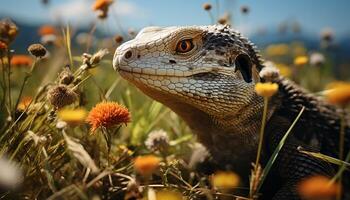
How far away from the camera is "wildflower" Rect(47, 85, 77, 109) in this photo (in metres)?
2.79

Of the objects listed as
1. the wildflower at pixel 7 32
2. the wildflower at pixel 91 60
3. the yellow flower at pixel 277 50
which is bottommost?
the wildflower at pixel 91 60

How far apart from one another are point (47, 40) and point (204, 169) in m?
1.93

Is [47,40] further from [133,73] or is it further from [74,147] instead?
[74,147]

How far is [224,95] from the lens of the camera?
3.19 metres

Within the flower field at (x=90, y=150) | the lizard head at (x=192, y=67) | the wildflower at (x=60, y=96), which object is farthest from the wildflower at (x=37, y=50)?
the lizard head at (x=192, y=67)

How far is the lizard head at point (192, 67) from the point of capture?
3.00 meters

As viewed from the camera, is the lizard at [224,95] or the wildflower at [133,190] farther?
the lizard at [224,95]

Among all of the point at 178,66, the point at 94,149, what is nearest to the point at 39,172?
the point at 94,149

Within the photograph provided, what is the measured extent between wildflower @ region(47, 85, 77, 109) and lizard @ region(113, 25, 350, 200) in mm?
356

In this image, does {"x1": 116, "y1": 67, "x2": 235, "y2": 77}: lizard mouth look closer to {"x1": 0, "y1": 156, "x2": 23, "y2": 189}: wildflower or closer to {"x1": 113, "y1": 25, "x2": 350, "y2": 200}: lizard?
{"x1": 113, "y1": 25, "x2": 350, "y2": 200}: lizard

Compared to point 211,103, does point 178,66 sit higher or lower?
higher

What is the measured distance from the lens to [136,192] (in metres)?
2.46

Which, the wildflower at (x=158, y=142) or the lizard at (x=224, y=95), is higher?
the lizard at (x=224, y=95)

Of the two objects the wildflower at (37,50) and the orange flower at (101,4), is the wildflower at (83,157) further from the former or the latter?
the orange flower at (101,4)
